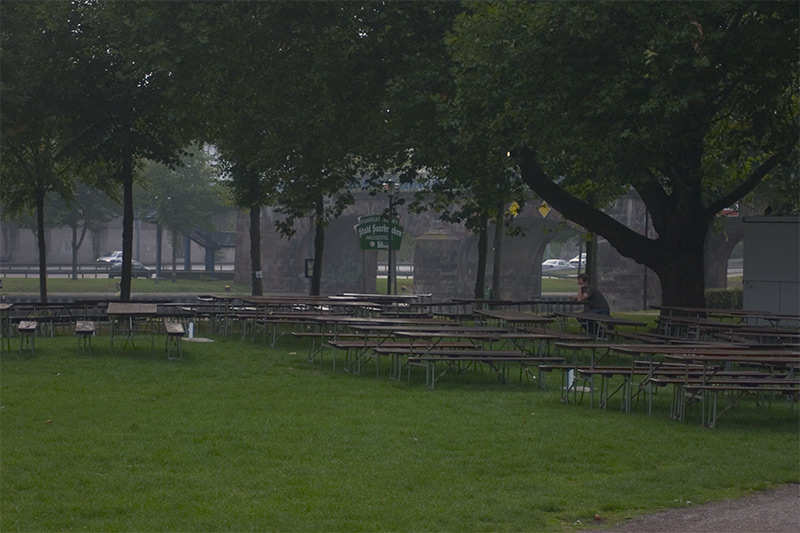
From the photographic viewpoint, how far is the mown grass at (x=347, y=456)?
24.6 feet

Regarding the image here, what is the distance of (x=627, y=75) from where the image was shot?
17.5 meters

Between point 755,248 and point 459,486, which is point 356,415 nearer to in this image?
point 459,486

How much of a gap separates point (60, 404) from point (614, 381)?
7.27 metres

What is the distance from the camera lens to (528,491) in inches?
327

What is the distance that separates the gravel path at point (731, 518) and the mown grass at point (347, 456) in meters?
0.19

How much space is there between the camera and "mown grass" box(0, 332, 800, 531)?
24.6 ft

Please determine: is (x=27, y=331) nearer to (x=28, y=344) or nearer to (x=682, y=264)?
(x=28, y=344)

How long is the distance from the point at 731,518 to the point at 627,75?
10.9 meters

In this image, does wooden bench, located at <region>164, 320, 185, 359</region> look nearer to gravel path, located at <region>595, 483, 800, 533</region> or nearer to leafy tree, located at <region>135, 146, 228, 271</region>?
gravel path, located at <region>595, 483, 800, 533</region>

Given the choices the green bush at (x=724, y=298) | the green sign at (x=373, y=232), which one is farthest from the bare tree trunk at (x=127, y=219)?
the green bush at (x=724, y=298)

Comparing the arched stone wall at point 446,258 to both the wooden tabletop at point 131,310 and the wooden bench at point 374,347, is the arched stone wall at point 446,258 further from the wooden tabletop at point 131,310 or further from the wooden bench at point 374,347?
the wooden bench at point 374,347

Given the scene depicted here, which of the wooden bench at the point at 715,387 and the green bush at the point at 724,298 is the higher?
the green bush at the point at 724,298

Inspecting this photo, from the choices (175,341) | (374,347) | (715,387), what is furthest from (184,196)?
(715,387)

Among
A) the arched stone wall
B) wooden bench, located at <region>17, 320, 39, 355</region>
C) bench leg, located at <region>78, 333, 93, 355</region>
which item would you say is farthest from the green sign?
the arched stone wall
